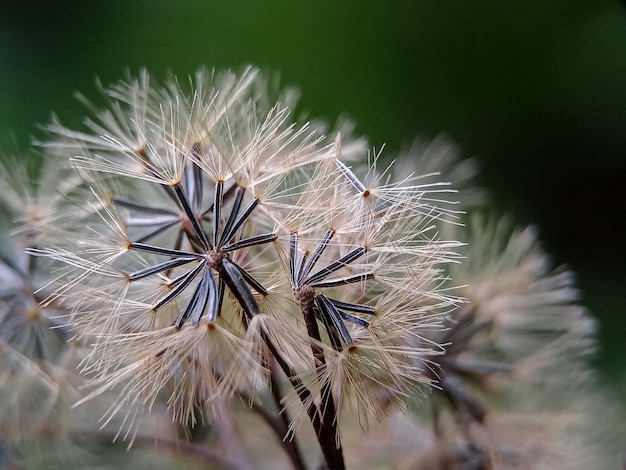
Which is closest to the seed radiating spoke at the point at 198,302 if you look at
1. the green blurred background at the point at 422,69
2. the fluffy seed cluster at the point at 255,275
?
the fluffy seed cluster at the point at 255,275

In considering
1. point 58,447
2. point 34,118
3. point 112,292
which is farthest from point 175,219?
point 34,118

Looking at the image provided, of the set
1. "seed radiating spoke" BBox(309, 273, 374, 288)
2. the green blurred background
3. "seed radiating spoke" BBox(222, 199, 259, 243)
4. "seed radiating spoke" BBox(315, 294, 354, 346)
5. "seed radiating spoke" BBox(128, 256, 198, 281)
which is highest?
the green blurred background

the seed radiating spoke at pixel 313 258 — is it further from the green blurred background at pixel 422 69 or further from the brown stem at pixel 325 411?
the green blurred background at pixel 422 69

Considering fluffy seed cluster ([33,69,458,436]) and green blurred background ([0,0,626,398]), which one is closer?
fluffy seed cluster ([33,69,458,436])

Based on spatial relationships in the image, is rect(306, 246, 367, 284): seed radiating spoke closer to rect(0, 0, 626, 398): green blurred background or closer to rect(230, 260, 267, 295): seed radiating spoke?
rect(230, 260, 267, 295): seed radiating spoke

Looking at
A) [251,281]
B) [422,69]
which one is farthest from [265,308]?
[422,69]

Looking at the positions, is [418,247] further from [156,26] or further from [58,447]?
[156,26]

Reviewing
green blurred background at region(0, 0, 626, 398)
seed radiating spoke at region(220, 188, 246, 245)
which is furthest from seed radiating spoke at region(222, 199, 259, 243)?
green blurred background at region(0, 0, 626, 398)

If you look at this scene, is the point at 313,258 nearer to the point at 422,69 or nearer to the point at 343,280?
the point at 343,280
